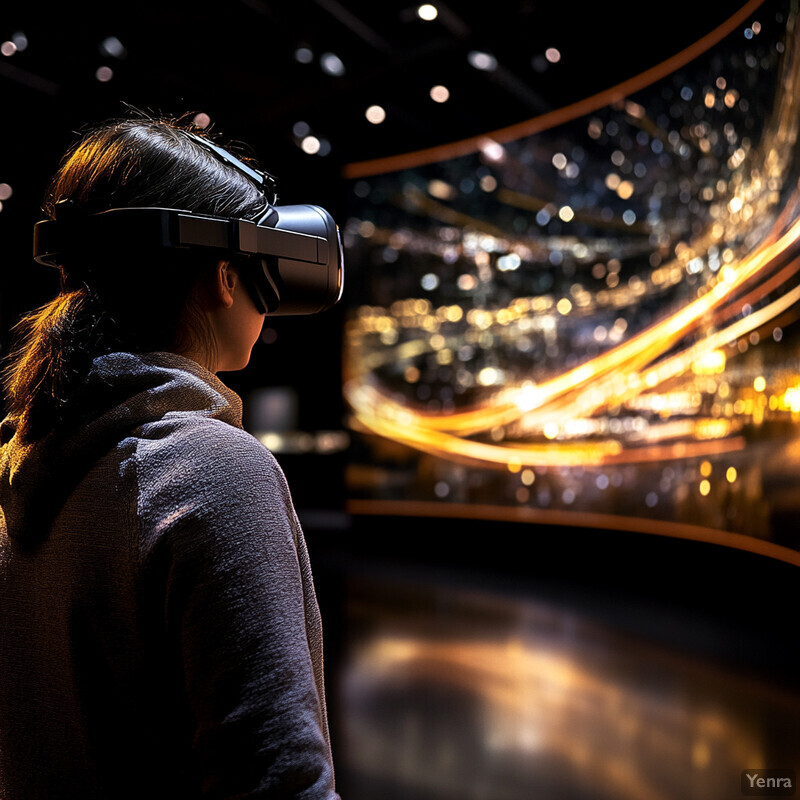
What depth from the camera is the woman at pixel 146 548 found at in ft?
1.57

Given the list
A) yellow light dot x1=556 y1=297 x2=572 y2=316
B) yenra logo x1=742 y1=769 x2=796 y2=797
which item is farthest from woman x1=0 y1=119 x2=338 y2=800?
yellow light dot x1=556 y1=297 x2=572 y2=316

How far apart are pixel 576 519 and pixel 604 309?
5.15 feet

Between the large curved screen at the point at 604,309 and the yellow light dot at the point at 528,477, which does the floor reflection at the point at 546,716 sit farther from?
the yellow light dot at the point at 528,477

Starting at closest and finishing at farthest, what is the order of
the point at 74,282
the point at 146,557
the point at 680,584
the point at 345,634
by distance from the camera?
the point at 146,557
the point at 74,282
the point at 345,634
the point at 680,584

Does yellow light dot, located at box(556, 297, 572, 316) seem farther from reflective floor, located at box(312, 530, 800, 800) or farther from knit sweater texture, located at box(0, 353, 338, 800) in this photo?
knit sweater texture, located at box(0, 353, 338, 800)

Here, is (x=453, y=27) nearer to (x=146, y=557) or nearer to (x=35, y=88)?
(x=35, y=88)

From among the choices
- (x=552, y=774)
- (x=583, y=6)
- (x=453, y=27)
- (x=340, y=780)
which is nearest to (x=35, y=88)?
(x=453, y=27)

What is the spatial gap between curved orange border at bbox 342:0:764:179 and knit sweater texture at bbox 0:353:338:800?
437 centimetres

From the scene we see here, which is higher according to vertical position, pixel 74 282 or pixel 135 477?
pixel 74 282

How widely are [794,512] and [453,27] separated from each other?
3432 millimetres

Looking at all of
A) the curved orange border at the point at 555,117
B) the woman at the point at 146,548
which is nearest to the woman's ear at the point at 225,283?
the woman at the point at 146,548

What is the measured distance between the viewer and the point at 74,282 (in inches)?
25.1

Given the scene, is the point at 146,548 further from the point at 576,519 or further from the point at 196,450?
the point at 576,519

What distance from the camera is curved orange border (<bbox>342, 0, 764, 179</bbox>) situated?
420cm
